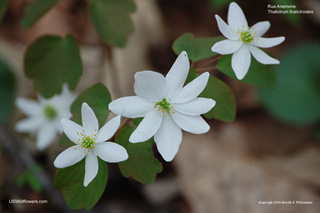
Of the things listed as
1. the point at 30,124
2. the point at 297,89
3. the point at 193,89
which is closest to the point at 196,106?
the point at 193,89

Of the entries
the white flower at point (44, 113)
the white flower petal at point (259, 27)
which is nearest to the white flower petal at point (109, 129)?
the white flower petal at point (259, 27)

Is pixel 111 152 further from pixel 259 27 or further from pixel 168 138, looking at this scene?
pixel 259 27

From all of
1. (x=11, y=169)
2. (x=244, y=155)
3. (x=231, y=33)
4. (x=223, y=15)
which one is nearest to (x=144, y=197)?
(x=244, y=155)

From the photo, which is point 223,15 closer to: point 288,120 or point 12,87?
point 288,120

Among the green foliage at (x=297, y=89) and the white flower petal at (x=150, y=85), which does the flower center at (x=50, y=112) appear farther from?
the green foliage at (x=297, y=89)

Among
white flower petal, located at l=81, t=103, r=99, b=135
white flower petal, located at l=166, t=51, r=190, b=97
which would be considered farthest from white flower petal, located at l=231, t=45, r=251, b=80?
white flower petal, located at l=81, t=103, r=99, b=135

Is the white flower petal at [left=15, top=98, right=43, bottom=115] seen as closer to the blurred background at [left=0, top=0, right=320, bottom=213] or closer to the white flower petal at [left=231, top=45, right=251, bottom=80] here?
the blurred background at [left=0, top=0, right=320, bottom=213]
